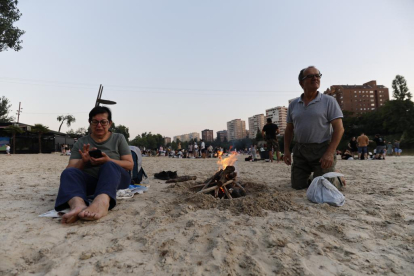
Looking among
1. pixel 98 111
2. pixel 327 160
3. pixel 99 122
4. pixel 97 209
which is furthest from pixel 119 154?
pixel 327 160

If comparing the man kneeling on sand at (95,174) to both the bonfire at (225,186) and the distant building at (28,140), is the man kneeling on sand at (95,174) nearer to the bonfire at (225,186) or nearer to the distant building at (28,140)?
the bonfire at (225,186)

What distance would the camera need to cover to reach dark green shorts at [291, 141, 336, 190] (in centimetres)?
365

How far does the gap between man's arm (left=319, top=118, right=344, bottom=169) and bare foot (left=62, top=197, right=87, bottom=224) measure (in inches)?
126

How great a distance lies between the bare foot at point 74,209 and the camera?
2244 millimetres

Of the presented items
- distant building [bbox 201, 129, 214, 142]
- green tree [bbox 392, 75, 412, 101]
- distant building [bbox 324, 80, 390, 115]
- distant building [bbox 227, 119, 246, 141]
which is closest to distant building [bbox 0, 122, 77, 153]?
green tree [bbox 392, 75, 412, 101]

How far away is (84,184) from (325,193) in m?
3.09

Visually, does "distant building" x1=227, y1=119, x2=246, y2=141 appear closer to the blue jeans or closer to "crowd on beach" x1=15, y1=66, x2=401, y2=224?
"crowd on beach" x1=15, y1=66, x2=401, y2=224

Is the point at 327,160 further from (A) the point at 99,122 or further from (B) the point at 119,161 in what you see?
(A) the point at 99,122

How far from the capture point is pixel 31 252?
176 cm

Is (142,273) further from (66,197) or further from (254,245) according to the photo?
(66,197)

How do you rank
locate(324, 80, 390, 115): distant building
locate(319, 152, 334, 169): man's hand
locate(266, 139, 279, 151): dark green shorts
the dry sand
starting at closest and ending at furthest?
the dry sand → locate(319, 152, 334, 169): man's hand → locate(266, 139, 279, 151): dark green shorts → locate(324, 80, 390, 115): distant building

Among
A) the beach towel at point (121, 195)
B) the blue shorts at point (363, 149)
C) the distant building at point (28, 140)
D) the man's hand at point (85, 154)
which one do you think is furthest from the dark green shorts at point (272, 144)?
the distant building at point (28, 140)

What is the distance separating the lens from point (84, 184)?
9.17ft

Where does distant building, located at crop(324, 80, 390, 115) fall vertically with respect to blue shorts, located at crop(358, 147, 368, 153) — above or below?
above
